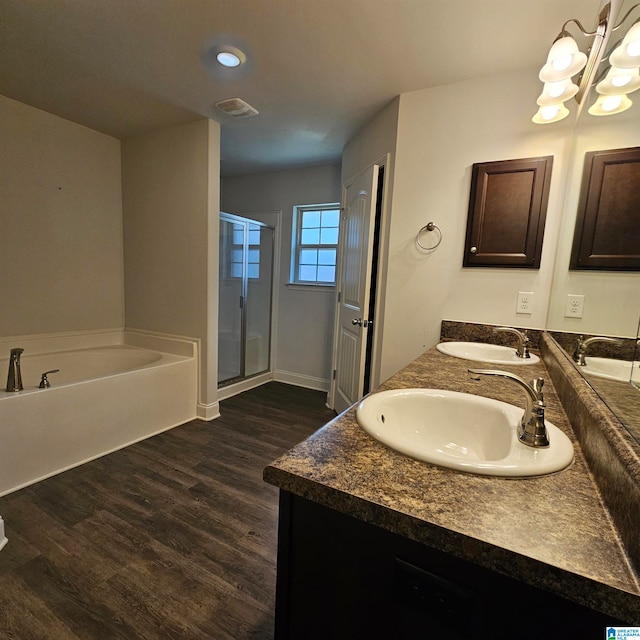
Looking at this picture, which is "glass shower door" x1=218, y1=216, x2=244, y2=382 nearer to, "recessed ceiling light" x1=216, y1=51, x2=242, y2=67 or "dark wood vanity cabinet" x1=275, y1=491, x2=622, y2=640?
"recessed ceiling light" x1=216, y1=51, x2=242, y2=67

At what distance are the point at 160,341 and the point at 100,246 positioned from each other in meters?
1.02

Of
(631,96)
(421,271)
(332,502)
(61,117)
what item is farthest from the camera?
(61,117)

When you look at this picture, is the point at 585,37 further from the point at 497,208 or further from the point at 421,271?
the point at 421,271

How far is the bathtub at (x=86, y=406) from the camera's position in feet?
5.98

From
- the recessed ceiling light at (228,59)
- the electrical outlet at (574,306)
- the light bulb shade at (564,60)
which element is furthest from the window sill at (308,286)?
the light bulb shade at (564,60)

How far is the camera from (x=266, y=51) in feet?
5.72

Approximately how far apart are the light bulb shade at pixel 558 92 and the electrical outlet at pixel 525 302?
36.6 inches

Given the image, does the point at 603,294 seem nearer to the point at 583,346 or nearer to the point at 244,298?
the point at 583,346

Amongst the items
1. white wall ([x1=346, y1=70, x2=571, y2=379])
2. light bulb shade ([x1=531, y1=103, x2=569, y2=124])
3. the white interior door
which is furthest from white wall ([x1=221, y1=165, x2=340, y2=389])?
light bulb shade ([x1=531, y1=103, x2=569, y2=124])

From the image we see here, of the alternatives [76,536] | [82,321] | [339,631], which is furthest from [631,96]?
[82,321]

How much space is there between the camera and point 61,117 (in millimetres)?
2604

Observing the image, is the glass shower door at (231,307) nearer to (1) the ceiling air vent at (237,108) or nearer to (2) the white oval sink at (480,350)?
(1) the ceiling air vent at (237,108)

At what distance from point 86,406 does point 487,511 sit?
2.38 m

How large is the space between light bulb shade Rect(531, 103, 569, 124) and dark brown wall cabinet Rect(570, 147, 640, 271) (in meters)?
0.24
